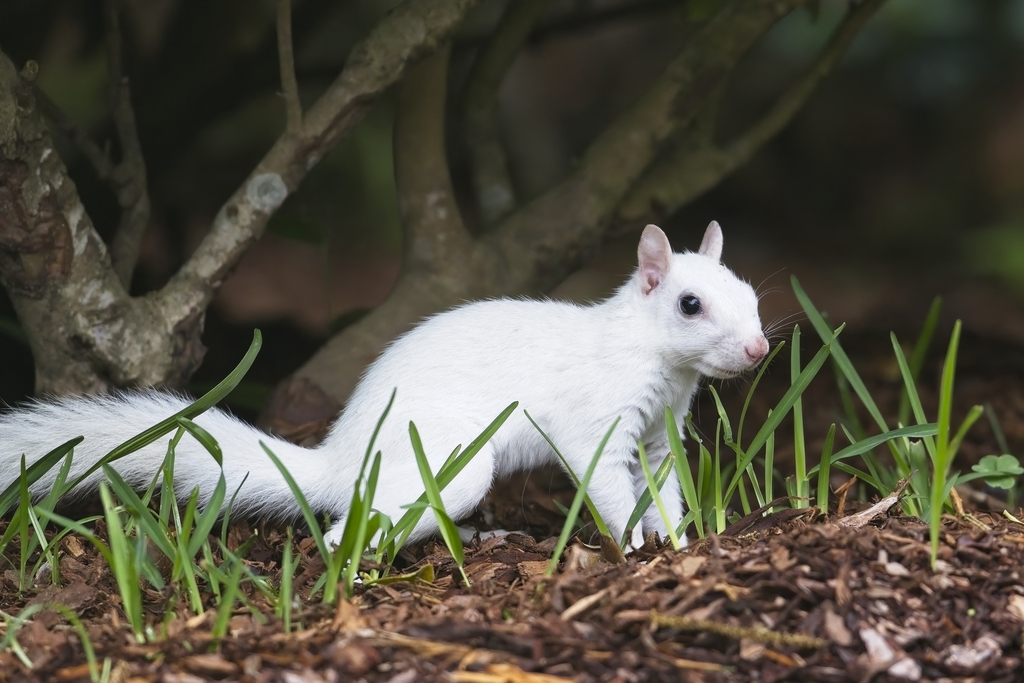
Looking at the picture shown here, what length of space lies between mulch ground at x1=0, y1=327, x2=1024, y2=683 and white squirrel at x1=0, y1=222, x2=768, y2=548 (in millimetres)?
472

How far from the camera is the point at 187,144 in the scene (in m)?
5.07

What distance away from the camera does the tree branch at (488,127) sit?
4.29 metres

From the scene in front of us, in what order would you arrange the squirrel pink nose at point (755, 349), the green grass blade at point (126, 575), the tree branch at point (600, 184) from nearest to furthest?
the green grass blade at point (126, 575)
the squirrel pink nose at point (755, 349)
the tree branch at point (600, 184)

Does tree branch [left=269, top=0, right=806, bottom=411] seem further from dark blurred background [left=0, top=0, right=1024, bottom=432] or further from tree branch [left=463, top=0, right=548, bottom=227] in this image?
dark blurred background [left=0, top=0, right=1024, bottom=432]

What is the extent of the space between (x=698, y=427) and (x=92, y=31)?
368 cm

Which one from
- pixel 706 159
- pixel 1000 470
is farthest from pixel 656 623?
pixel 706 159

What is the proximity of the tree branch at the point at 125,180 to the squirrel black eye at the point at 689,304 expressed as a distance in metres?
2.00

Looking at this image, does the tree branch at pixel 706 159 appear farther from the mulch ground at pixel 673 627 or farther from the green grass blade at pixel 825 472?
the mulch ground at pixel 673 627

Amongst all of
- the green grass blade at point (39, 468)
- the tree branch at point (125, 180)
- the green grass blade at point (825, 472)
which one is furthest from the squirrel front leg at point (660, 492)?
the tree branch at point (125, 180)

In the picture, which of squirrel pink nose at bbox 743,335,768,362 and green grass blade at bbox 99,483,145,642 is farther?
squirrel pink nose at bbox 743,335,768,362

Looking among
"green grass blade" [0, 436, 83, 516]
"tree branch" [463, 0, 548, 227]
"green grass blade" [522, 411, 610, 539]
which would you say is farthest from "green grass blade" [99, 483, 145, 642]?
"tree branch" [463, 0, 548, 227]

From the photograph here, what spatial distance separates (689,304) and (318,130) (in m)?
1.44

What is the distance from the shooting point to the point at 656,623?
2100 mm

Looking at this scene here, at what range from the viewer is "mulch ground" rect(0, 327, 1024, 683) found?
1.99m
